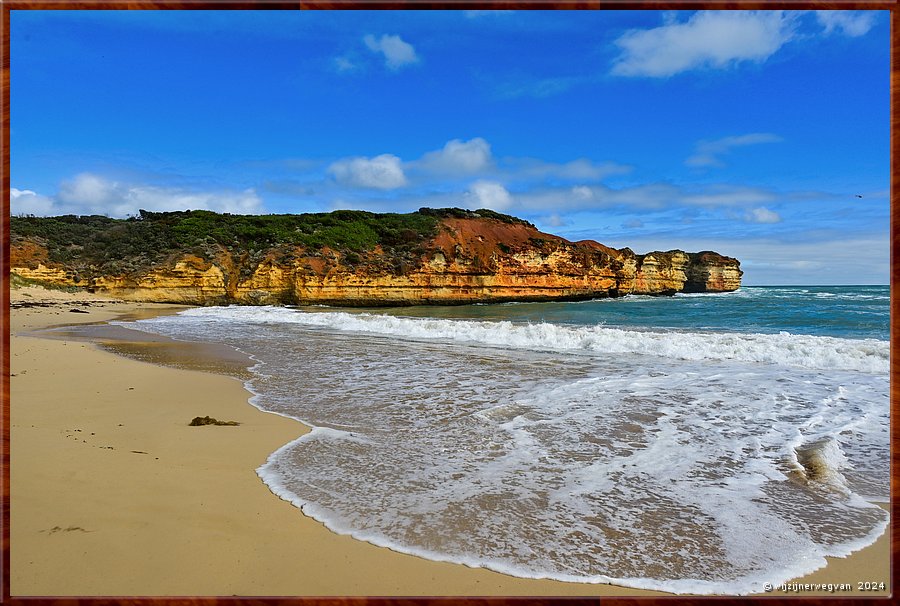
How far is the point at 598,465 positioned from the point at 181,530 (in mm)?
2903

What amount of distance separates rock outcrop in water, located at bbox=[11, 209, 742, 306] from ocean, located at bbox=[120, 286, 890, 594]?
86.3 feet

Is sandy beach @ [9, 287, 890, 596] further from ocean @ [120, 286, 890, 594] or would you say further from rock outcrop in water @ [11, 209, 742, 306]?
rock outcrop in water @ [11, 209, 742, 306]

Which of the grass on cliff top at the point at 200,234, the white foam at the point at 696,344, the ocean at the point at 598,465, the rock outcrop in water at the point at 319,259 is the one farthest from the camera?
the grass on cliff top at the point at 200,234

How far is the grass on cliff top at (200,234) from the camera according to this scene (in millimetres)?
31625

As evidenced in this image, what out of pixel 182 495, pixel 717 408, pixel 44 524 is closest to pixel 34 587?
pixel 44 524

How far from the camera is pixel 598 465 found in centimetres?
372

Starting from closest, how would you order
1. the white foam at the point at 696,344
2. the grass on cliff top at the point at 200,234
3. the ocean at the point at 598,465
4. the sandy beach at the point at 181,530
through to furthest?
the sandy beach at the point at 181,530 < the ocean at the point at 598,465 < the white foam at the point at 696,344 < the grass on cliff top at the point at 200,234

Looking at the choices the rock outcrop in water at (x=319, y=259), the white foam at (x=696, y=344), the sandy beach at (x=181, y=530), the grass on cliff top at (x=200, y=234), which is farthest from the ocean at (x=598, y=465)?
the grass on cliff top at (x=200, y=234)

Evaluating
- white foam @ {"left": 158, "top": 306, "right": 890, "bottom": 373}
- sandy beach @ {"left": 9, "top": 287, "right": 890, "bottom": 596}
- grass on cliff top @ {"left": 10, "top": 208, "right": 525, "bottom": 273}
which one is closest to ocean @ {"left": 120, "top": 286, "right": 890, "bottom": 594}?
sandy beach @ {"left": 9, "top": 287, "right": 890, "bottom": 596}

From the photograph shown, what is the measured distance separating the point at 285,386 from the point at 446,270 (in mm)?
30904

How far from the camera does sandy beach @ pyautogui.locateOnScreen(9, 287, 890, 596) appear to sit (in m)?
2.12

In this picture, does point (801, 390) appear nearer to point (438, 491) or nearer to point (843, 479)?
point (843, 479)

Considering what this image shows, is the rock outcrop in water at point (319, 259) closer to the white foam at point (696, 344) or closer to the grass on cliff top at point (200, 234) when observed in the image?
the grass on cliff top at point (200, 234)

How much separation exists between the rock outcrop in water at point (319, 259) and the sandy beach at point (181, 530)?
29337 millimetres
